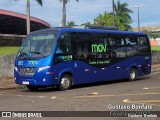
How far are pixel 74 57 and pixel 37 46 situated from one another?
1.80 metres

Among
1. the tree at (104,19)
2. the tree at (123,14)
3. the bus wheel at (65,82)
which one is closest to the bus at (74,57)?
the bus wheel at (65,82)

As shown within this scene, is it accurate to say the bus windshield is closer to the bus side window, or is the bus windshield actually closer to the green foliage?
the bus side window

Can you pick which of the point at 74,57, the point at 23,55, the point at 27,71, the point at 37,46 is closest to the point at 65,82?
the point at 74,57

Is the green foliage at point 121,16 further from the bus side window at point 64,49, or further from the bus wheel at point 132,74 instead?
the bus side window at point 64,49

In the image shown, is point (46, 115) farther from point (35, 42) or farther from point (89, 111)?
point (35, 42)

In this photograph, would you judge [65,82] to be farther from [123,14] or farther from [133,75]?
[123,14]

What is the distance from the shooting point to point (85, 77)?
1911 cm

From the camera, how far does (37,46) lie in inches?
698

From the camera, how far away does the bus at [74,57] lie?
56.7ft

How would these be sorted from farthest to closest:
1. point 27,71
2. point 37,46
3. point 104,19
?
1. point 104,19
2. point 37,46
3. point 27,71

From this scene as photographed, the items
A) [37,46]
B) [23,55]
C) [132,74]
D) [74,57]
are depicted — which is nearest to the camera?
[37,46]

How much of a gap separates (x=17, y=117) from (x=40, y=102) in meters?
2.86

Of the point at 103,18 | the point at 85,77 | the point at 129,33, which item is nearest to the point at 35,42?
the point at 85,77

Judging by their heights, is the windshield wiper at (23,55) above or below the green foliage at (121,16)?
below
